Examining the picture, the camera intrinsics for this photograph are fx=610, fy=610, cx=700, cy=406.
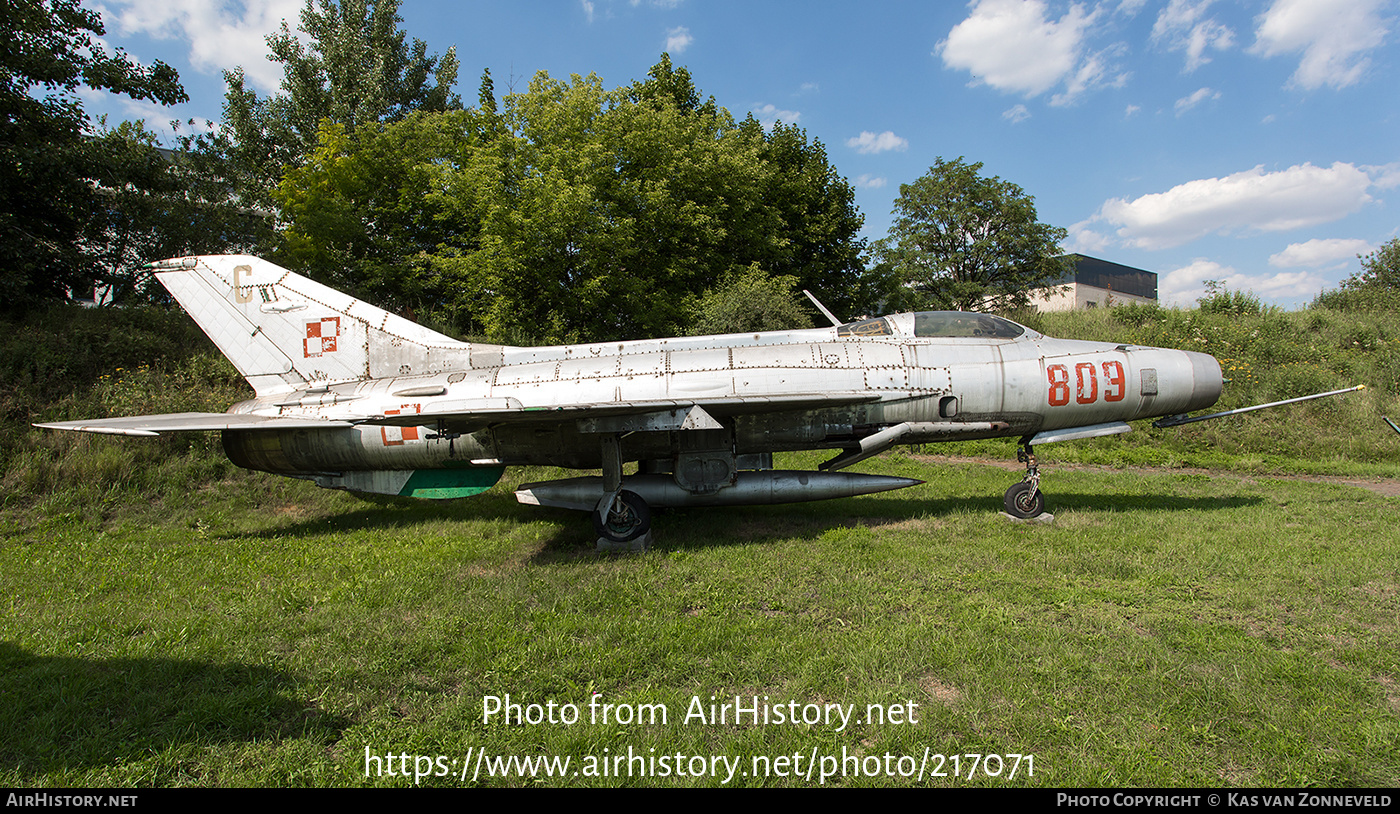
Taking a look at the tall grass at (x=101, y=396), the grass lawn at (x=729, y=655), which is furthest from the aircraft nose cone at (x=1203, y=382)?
the tall grass at (x=101, y=396)

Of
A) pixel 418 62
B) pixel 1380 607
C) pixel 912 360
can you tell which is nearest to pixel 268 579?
pixel 912 360

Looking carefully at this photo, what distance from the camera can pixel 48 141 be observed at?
38.2 feet

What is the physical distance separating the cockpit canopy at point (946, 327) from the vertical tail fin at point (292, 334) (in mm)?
5452

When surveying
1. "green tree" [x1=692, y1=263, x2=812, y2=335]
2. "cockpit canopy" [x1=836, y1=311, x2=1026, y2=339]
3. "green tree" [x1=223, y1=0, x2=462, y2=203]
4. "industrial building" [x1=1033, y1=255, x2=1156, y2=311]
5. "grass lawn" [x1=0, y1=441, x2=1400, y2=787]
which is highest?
"green tree" [x1=223, y1=0, x2=462, y2=203]

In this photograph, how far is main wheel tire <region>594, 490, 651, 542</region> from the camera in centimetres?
762

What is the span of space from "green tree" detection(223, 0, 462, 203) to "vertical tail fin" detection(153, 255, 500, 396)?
770 inches

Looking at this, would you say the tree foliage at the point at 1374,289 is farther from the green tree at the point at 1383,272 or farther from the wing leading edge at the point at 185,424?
the wing leading edge at the point at 185,424

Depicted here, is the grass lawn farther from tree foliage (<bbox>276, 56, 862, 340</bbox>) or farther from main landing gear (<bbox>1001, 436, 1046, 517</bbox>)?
tree foliage (<bbox>276, 56, 862, 340</bbox>)

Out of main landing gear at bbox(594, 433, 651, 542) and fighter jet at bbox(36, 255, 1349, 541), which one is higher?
fighter jet at bbox(36, 255, 1349, 541)

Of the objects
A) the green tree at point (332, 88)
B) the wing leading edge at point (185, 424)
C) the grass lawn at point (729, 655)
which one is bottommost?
the grass lawn at point (729, 655)

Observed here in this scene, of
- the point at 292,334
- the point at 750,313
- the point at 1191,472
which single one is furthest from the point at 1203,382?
the point at 292,334

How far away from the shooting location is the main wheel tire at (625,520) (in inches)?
300

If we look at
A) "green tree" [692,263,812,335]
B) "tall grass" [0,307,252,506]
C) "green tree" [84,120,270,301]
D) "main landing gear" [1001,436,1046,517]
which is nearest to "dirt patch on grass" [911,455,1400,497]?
"main landing gear" [1001,436,1046,517]

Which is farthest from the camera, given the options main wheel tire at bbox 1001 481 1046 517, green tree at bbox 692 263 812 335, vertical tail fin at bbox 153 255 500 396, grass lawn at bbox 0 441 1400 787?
green tree at bbox 692 263 812 335
